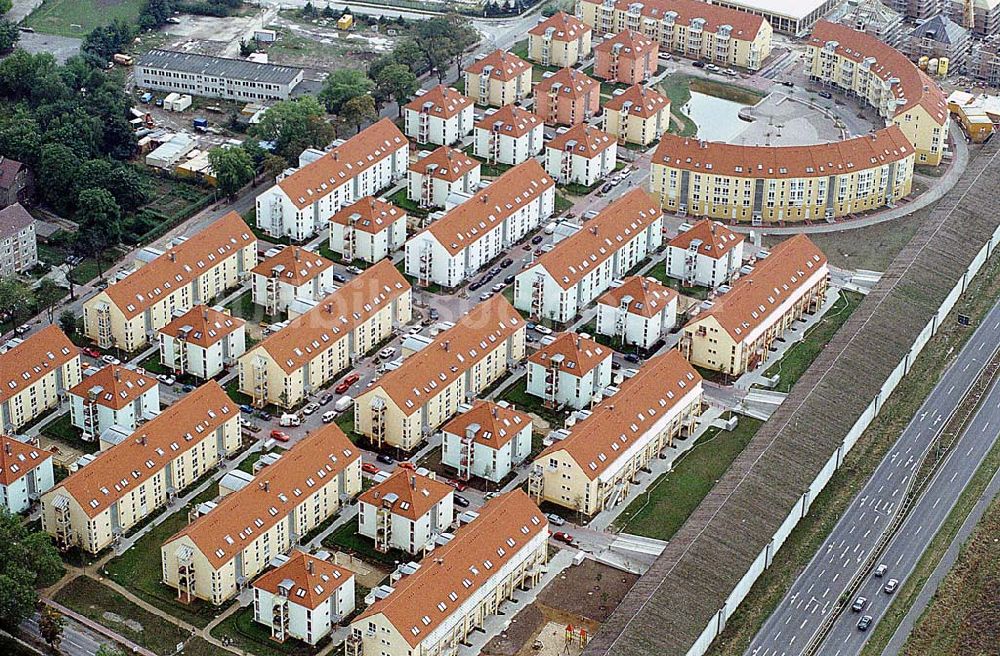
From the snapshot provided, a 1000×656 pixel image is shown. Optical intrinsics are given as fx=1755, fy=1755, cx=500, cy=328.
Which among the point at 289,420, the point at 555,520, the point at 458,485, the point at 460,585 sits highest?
the point at 460,585

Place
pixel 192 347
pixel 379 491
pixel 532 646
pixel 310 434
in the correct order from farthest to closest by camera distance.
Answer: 1. pixel 192 347
2. pixel 310 434
3. pixel 379 491
4. pixel 532 646

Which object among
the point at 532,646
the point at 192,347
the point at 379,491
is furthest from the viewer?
the point at 192,347

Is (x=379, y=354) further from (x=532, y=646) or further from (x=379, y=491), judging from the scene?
(x=532, y=646)

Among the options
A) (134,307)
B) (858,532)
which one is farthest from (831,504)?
(134,307)

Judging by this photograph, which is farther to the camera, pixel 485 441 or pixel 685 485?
pixel 685 485

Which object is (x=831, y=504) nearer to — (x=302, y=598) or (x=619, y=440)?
(x=619, y=440)

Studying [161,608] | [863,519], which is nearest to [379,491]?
[161,608]

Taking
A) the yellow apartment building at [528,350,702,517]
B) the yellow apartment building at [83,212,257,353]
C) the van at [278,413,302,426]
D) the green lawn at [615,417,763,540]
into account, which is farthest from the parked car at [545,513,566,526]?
the yellow apartment building at [83,212,257,353]

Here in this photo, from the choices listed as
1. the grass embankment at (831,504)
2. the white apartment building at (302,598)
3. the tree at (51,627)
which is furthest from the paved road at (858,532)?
the tree at (51,627)
